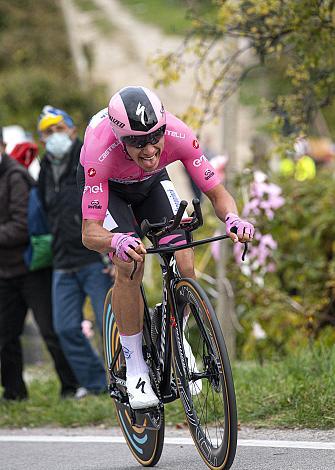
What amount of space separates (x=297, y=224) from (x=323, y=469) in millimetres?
5853

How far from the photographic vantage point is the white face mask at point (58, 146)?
880 centimetres

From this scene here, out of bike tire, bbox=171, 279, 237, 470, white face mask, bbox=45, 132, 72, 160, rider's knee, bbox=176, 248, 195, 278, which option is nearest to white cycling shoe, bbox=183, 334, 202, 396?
bike tire, bbox=171, 279, 237, 470

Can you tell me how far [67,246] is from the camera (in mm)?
8883

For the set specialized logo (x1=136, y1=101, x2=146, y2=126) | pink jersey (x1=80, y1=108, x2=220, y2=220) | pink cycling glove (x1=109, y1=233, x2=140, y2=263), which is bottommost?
pink cycling glove (x1=109, y1=233, x2=140, y2=263)

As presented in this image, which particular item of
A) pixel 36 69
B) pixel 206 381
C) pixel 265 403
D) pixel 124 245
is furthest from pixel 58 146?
pixel 36 69

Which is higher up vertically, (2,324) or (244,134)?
(244,134)

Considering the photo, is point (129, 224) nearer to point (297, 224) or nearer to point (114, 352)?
point (114, 352)

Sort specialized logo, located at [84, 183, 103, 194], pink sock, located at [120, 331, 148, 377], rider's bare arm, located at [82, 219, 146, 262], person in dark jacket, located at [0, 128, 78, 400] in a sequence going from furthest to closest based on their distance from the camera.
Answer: person in dark jacket, located at [0, 128, 78, 400] → pink sock, located at [120, 331, 148, 377] → specialized logo, located at [84, 183, 103, 194] → rider's bare arm, located at [82, 219, 146, 262]

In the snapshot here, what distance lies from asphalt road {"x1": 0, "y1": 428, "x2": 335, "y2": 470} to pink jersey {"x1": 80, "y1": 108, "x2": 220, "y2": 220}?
145cm

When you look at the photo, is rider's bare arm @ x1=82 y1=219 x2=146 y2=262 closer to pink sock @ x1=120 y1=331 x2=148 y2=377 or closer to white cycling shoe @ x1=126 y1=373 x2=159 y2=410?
pink sock @ x1=120 y1=331 x2=148 y2=377

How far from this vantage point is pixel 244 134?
41.5 meters

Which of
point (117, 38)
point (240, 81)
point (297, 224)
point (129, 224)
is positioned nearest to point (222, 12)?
point (240, 81)

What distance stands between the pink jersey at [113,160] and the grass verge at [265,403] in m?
1.65

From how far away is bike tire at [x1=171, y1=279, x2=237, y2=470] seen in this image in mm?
5332
